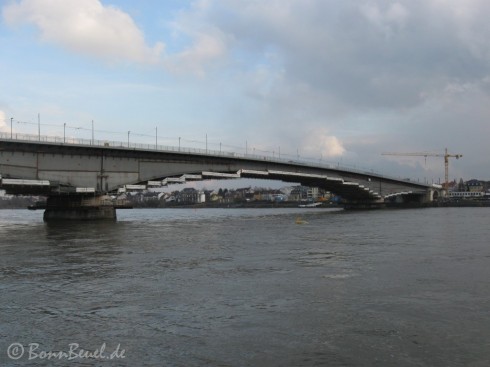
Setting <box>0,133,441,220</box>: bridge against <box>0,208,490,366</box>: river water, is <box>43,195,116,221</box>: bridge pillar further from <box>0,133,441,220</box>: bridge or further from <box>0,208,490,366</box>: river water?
<box>0,208,490,366</box>: river water

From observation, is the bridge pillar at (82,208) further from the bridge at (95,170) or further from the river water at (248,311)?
the river water at (248,311)

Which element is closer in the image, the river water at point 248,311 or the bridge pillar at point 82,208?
the river water at point 248,311

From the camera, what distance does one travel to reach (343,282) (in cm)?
1571

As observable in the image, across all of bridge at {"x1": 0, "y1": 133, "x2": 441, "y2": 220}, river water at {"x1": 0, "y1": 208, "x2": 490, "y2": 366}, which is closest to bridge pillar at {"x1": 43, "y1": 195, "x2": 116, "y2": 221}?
bridge at {"x1": 0, "y1": 133, "x2": 441, "y2": 220}

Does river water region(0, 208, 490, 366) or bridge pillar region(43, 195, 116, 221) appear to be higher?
bridge pillar region(43, 195, 116, 221)

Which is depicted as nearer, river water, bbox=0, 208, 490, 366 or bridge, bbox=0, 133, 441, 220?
river water, bbox=0, 208, 490, 366

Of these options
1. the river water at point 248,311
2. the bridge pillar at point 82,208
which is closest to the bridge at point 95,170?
the bridge pillar at point 82,208

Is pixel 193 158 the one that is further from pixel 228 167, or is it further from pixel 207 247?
pixel 207 247

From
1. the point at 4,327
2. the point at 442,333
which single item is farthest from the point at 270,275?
the point at 4,327

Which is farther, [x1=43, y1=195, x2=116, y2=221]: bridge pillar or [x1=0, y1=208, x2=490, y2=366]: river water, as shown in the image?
[x1=43, y1=195, x2=116, y2=221]: bridge pillar

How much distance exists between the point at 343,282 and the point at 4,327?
33.0ft

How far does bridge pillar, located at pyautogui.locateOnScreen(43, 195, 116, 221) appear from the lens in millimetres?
63469

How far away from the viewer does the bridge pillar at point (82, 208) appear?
63469mm

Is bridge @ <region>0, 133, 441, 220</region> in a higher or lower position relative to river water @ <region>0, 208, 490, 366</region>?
higher
